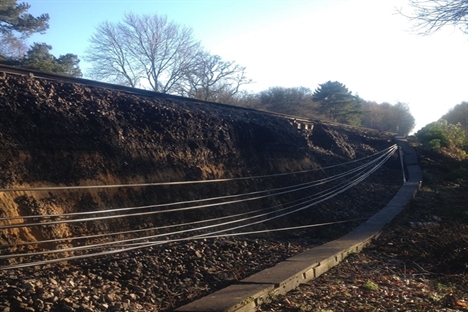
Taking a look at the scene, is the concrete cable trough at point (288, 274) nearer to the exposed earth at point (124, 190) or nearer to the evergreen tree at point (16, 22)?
the exposed earth at point (124, 190)

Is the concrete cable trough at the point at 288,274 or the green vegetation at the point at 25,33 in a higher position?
the green vegetation at the point at 25,33

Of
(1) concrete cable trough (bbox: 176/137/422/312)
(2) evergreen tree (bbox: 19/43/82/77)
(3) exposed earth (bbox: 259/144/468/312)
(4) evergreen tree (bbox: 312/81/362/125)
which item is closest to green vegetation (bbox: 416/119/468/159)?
(3) exposed earth (bbox: 259/144/468/312)

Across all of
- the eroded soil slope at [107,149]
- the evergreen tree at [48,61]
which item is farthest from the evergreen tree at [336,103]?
the eroded soil slope at [107,149]

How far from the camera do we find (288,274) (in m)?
5.84

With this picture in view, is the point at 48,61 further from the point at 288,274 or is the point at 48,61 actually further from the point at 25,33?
the point at 288,274

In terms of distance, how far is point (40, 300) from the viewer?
13.7 ft

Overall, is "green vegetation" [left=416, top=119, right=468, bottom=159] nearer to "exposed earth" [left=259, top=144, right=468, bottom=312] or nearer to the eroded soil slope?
"exposed earth" [left=259, top=144, right=468, bottom=312]

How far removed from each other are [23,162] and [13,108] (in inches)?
33.8

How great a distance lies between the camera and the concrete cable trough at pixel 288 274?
477 centimetres

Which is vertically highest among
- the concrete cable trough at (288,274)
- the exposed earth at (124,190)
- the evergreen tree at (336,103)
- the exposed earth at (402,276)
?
the evergreen tree at (336,103)

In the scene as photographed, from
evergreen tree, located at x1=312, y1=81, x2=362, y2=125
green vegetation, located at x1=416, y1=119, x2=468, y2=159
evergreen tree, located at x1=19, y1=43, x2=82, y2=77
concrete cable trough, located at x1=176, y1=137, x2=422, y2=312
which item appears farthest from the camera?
evergreen tree, located at x1=312, y1=81, x2=362, y2=125

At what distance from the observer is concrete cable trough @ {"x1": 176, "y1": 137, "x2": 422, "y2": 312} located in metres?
4.77

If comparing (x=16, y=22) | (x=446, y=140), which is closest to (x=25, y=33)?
(x=16, y=22)

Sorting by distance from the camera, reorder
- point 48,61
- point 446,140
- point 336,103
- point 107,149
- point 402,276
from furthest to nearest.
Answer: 1. point 336,103
2. point 48,61
3. point 446,140
4. point 107,149
5. point 402,276
